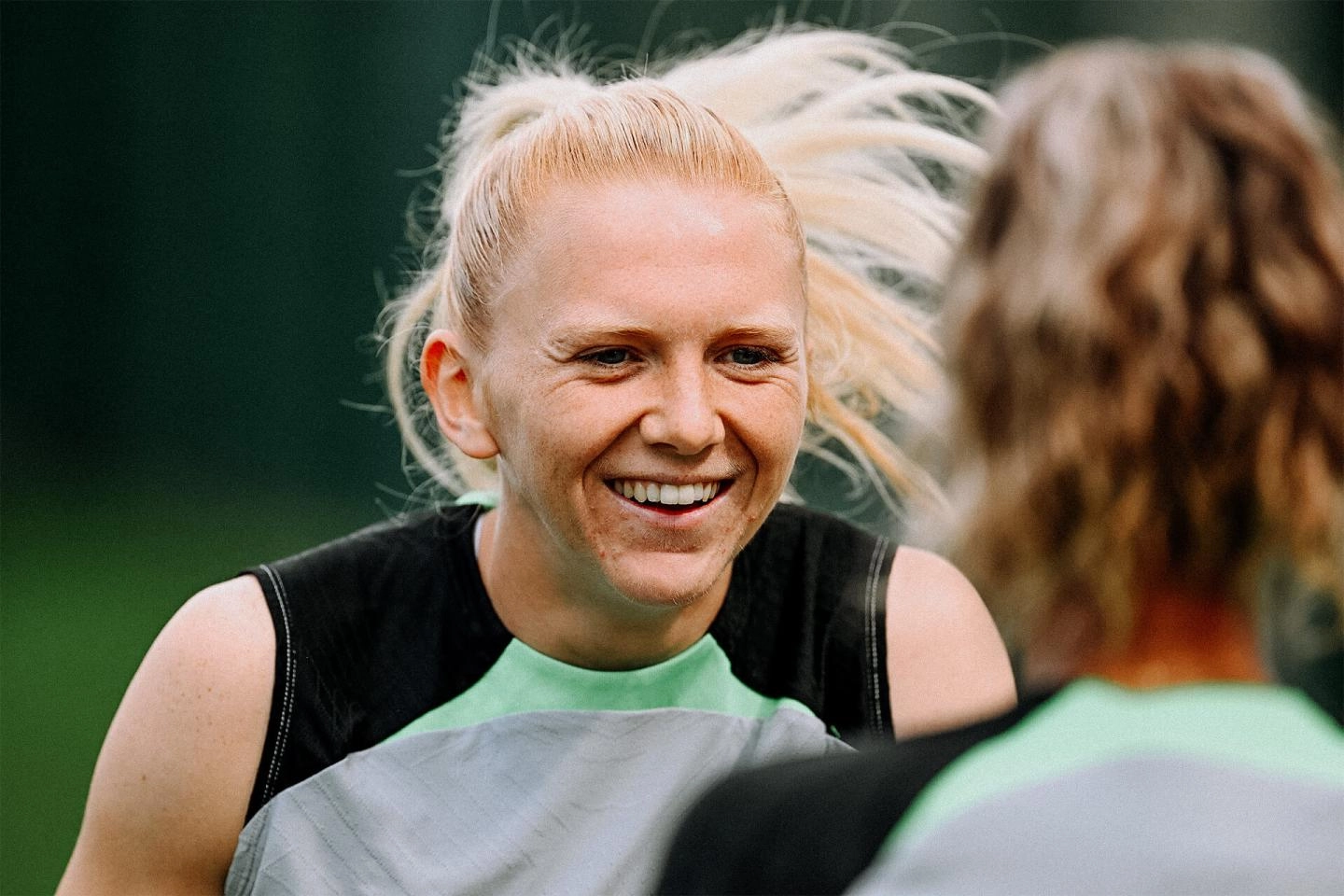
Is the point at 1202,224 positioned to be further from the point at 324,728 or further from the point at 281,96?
the point at 281,96

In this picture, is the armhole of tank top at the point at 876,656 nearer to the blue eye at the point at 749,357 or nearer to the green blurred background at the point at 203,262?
the blue eye at the point at 749,357

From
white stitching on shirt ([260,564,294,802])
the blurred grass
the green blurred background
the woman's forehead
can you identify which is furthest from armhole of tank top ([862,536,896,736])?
the green blurred background

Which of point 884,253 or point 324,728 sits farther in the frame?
point 884,253

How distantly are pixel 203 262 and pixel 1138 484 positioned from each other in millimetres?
5968

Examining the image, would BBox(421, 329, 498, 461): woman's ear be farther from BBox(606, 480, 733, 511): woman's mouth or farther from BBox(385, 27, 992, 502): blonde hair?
BBox(606, 480, 733, 511): woman's mouth

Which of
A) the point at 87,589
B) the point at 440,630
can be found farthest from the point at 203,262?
the point at 440,630

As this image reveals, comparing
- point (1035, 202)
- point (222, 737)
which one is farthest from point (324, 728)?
point (1035, 202)

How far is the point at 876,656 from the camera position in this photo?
2.50 m

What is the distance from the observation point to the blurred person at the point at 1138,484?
119 cm

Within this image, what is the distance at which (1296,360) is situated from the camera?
1.22m

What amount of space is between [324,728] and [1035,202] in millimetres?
1454

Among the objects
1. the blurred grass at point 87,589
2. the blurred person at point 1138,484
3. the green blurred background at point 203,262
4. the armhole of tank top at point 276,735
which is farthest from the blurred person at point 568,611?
the green blurred background at point 203,262

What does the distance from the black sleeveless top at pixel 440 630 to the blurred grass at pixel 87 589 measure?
3.12 m

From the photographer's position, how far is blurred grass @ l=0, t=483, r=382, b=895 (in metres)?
5.70
